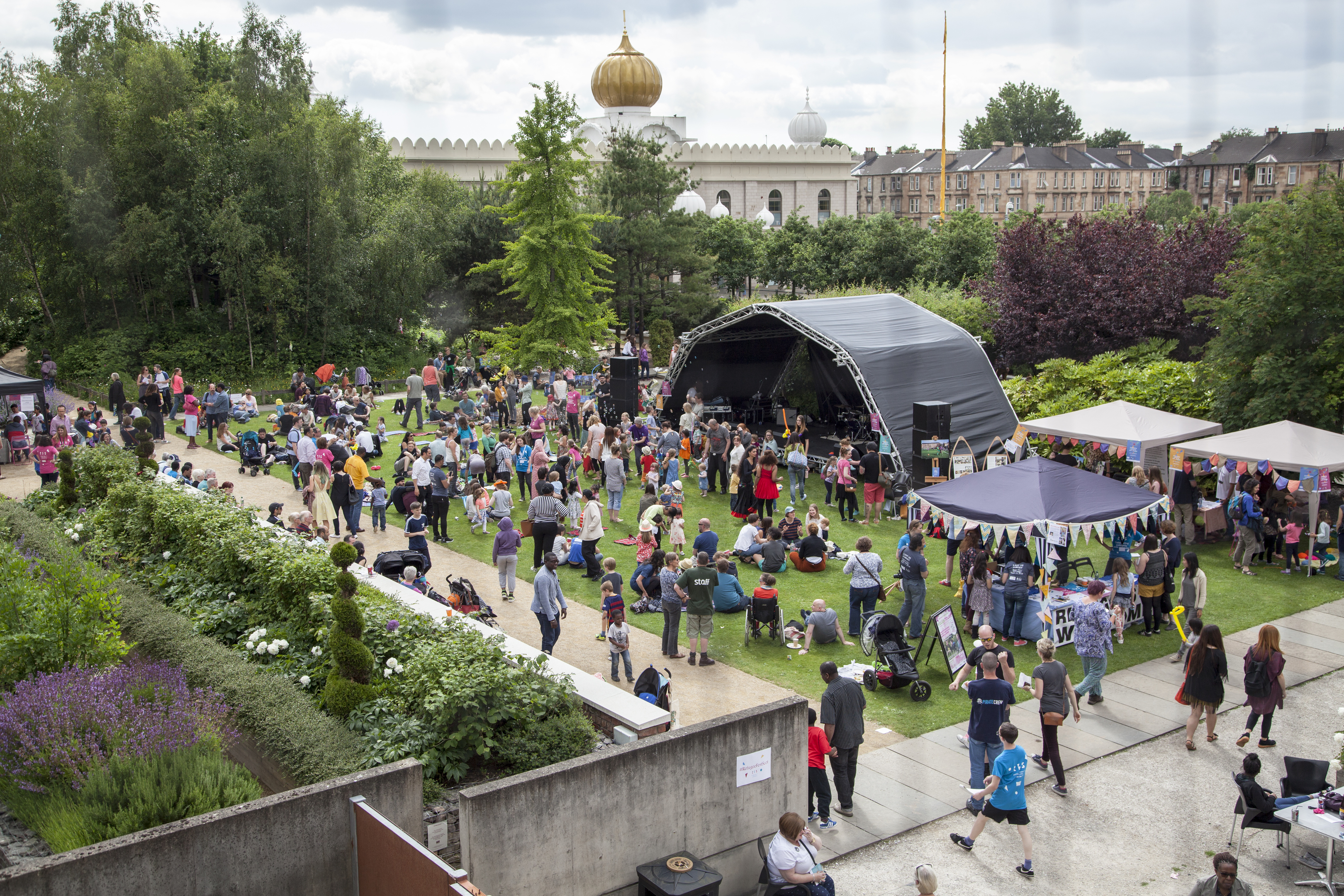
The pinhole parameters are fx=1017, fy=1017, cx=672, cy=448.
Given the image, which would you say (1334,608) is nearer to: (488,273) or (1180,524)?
(1180,524)

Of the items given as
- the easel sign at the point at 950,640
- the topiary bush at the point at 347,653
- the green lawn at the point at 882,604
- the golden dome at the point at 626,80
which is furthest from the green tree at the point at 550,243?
the golden dome at the point at 626,80

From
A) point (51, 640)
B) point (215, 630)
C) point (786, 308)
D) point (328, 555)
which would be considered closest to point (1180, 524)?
point (786, 308)

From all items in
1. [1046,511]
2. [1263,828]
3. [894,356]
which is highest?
[894,356]

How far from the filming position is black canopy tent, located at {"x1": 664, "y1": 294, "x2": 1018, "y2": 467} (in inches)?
850

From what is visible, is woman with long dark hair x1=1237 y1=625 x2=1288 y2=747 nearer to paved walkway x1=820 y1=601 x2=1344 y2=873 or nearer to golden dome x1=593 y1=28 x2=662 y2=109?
paved walkway x1=820 y1=601 x2=1344 y2=873

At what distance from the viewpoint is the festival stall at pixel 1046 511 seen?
13.2 metres

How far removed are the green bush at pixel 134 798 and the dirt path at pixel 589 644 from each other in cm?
487

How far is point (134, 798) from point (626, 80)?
6177 cm

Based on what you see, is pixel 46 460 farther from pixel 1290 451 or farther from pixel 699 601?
pixel 1290 451

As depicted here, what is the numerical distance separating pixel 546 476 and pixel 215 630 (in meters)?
8.12

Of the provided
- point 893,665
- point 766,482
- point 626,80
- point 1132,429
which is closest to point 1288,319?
point 1132,429

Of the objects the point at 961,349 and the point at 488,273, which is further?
the point at 488,273

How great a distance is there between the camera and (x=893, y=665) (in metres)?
11.8

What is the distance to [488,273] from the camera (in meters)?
42.1
